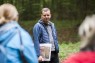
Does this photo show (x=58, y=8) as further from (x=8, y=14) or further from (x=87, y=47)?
(x=87, y=47)

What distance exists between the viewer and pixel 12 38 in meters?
5.15

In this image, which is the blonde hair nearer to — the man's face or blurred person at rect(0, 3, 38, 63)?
blurred person at rect(0, 3, 38, 63)

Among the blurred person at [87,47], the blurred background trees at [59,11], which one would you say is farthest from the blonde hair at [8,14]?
the blurred background trees at [59,11]

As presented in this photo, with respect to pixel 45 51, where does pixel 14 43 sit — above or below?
above

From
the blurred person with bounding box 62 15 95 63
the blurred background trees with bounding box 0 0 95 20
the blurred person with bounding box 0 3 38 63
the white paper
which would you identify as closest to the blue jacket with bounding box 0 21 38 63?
the blurred person with bounding box 0 3 38 63

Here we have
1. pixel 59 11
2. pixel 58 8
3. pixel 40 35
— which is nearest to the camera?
pixel 40 35

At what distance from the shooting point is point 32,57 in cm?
521

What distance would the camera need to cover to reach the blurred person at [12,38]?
202 inches

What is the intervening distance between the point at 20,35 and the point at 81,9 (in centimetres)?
2210

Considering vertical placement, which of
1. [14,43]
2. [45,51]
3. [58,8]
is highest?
[14,43]

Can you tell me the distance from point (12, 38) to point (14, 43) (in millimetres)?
68

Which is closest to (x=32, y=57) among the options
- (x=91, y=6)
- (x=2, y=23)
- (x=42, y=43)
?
(x=2, y=23)

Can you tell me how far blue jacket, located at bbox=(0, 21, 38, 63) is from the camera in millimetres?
5129

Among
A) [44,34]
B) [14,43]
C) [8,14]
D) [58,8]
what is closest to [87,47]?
[14,43]
